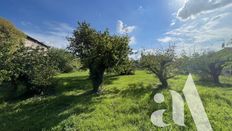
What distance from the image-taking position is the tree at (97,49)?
749 inches

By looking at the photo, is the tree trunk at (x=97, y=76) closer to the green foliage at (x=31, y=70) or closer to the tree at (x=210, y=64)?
the green foliage at (x=31, y=70)

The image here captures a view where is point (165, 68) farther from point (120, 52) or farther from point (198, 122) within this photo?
point (198, 122)

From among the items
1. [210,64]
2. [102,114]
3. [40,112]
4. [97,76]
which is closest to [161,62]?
[97,76]

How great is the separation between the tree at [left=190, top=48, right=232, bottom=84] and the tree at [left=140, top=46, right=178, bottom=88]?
13787mm

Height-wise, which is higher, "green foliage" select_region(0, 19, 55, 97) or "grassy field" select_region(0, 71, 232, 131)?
"green foliage" select_region(0, 19, 55, 97)

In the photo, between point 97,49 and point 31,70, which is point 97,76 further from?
point 31,70

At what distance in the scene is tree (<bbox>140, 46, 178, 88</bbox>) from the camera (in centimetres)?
2097

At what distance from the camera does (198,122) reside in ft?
37.4

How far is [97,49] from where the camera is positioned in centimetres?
1919

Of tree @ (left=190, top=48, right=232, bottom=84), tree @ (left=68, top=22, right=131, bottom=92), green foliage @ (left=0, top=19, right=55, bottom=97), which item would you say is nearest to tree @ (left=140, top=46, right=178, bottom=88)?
tree @ (left=68, top=22, right=131, bottom=92)

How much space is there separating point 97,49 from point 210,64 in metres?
20.4

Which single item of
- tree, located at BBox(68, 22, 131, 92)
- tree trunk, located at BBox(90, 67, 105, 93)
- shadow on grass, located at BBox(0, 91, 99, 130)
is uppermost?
tree, located at BBox(68, 22, 131, 92)

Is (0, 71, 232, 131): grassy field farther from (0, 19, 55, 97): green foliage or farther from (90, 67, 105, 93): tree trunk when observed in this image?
(0, 19, 55, 97): green foliage

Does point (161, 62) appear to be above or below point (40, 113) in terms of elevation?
above
